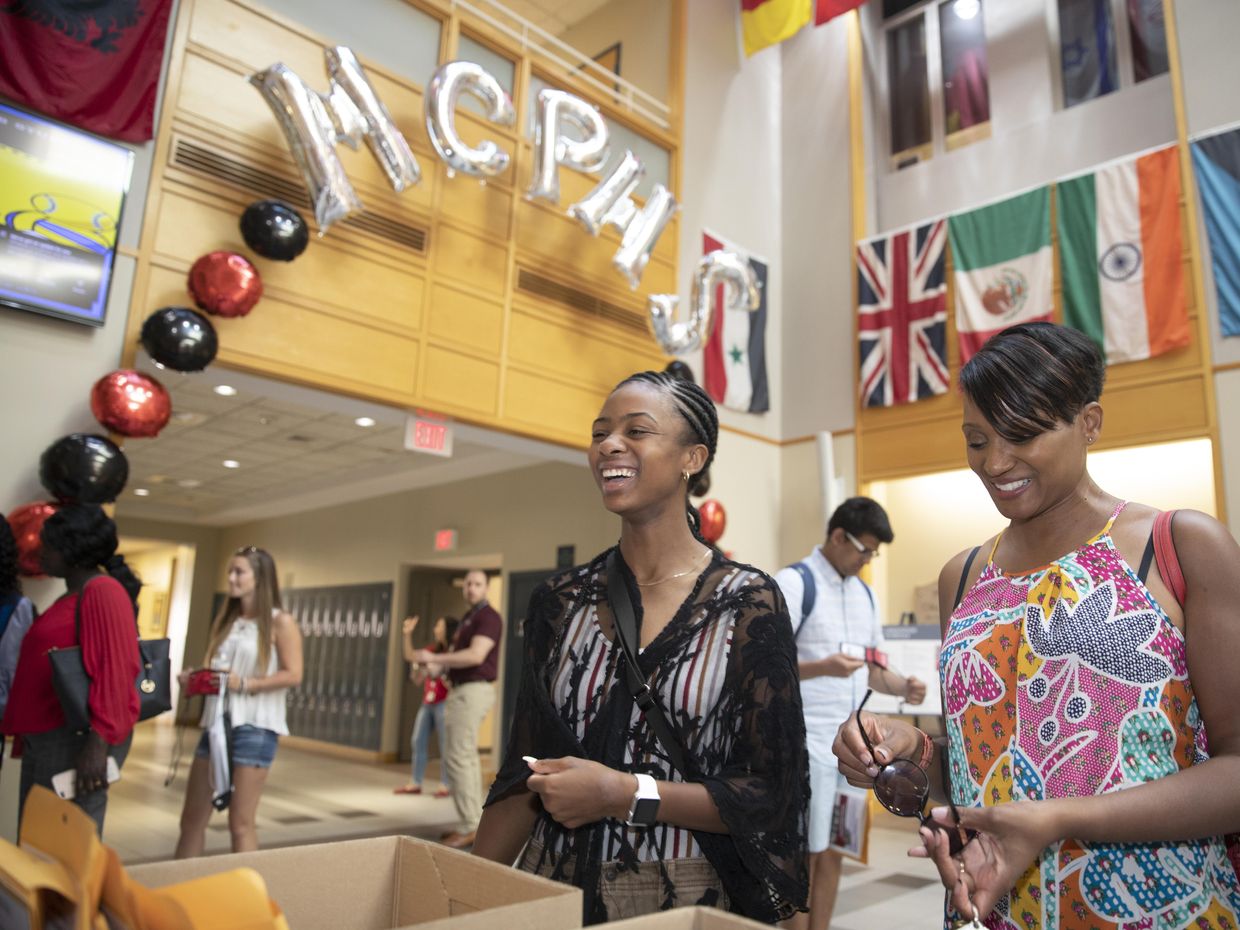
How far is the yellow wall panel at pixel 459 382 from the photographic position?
21.0ft

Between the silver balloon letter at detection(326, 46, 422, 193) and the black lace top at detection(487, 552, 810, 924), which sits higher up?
the silver balloon letter at detection(326, 46, 422, 193)

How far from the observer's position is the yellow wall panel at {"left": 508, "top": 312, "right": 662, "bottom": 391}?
6.99 m

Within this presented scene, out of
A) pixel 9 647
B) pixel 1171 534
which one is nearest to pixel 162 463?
pixel 9 647

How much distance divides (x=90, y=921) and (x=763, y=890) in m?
0.93

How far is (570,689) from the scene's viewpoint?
1.50m

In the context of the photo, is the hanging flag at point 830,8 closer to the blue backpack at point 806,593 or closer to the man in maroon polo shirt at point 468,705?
the man in maroon polo shirt at point 468,705

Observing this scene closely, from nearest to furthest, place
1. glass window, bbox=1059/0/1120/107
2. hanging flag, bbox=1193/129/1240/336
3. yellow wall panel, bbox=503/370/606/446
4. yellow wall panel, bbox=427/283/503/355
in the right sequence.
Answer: yellow wall panel, bbox=427/283/503/355, hanging flag, bbox=1193/129/1240/336, yellow wall panel, bbox=503/370/606/446, glass window, bbox=1059/0/1120/107

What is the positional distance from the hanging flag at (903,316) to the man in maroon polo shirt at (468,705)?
439cm

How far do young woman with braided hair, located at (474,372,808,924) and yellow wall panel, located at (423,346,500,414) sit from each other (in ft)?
16.3

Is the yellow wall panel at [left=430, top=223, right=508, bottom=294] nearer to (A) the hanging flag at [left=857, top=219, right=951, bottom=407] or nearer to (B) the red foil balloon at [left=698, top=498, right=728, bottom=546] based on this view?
(B) the red foil balloon at [left=698, top=498, right=728, bottom=546]

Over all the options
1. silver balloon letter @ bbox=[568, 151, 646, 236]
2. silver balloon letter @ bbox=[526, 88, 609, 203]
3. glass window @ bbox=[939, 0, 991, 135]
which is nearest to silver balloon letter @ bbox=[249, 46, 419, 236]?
silver balloon letter @ bbox=[526, 88, 609, 203]

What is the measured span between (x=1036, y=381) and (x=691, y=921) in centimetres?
86

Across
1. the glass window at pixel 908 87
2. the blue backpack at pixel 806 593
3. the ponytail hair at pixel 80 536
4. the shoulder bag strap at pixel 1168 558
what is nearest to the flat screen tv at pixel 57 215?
the ponytail hair at pixel 80 536

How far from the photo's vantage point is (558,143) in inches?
260
